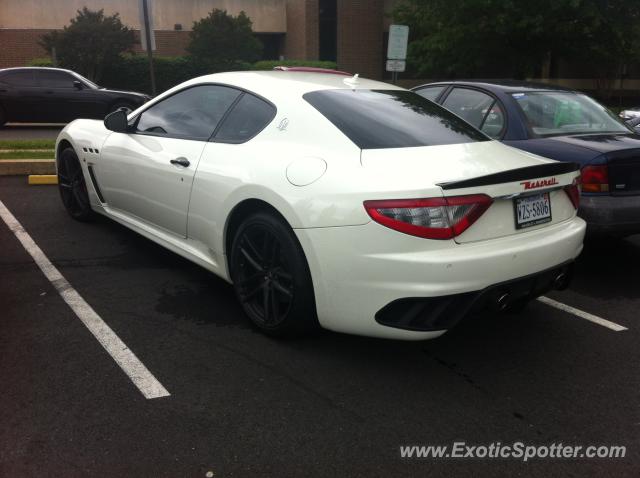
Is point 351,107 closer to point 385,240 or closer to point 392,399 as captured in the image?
point 385,240

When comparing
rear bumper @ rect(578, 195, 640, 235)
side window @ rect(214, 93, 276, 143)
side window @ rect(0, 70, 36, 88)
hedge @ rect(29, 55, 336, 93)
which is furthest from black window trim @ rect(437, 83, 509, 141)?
hedge @ rect(29, 55, 336, 93)

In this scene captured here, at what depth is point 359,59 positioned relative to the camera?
27500mm

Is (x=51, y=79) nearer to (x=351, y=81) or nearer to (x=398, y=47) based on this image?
(x=398, y=47)

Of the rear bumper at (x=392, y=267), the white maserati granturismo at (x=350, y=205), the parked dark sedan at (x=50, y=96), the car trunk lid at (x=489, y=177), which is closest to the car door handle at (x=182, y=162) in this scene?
Result: the white maserati granturismo at (x=350, y=205)

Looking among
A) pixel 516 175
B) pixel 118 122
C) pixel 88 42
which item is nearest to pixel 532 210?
pixel 516 175

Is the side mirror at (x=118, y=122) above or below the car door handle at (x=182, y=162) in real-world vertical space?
above

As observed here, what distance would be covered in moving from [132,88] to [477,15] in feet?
39.3

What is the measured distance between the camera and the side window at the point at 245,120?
3.72 m

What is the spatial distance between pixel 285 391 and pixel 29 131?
44.3 ft

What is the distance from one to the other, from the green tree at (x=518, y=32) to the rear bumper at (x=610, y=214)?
13.5 m

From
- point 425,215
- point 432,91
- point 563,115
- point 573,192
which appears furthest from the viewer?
point 432,91

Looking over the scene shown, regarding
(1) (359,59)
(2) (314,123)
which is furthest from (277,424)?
(1) (359,59)

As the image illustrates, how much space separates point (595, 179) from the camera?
181 inches

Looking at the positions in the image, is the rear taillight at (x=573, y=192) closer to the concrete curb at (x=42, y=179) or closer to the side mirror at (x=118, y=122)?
the side mirror at (x=118, y=122)
